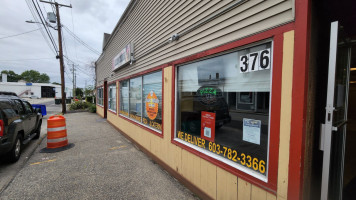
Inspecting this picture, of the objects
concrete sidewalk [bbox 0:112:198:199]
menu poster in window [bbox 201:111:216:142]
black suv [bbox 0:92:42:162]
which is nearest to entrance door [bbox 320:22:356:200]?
menu poster in window [bbox 201:111:216:142]

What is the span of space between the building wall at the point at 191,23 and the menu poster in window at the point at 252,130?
1.15 metres

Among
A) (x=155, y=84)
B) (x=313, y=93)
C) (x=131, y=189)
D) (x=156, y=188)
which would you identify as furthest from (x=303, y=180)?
(x=155, y=84)

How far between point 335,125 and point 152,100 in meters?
3.98

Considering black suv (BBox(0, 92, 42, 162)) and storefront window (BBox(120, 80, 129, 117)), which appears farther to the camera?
storefront window (BBox(120, 80, 129, 117))

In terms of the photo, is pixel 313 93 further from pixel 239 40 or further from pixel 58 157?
pixel 58 157

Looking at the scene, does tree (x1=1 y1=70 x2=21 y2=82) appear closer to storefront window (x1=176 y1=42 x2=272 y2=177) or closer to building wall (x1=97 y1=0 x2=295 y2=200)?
building wall (x1=97 y1=0 x2=295 y2=200)

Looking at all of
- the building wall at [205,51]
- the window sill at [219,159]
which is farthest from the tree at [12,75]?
the window sill at [219,159]

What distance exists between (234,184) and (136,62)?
16.6 feet

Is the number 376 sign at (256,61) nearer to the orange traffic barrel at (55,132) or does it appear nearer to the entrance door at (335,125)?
the entrance door at (335,125)

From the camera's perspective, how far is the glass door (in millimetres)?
1574

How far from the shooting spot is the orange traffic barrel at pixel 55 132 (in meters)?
5.60

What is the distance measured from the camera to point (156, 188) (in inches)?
132

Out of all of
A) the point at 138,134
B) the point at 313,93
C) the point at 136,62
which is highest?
the point at 136,62

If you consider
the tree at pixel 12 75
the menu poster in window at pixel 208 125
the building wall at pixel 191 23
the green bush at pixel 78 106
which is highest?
the tree at pixel 12 75
